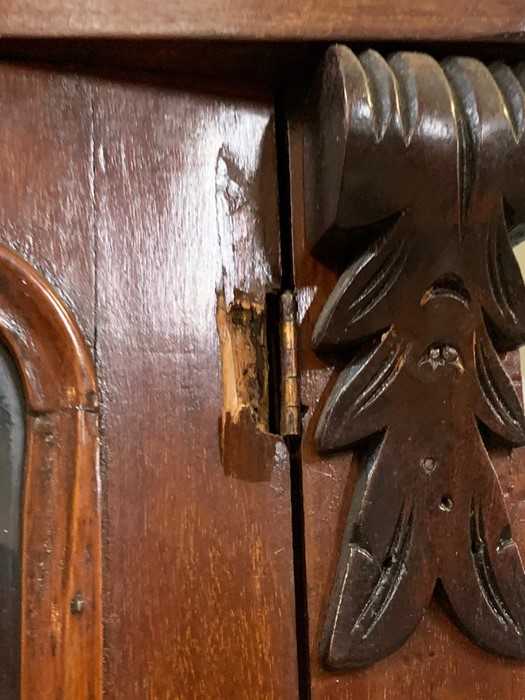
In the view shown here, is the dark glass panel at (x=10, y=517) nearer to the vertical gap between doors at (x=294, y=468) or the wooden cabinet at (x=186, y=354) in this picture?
the wooden cabinet at (x=186, y=354)

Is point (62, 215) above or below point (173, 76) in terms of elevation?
below

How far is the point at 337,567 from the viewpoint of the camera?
0.49 meters

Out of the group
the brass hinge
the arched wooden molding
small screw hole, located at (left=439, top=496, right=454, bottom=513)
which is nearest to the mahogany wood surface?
the arched wooden molding

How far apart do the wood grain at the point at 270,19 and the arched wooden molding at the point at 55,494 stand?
0.52ft

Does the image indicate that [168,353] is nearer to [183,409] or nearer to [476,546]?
[183,409]

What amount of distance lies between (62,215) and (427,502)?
33cm

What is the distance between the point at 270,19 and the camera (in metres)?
0.48

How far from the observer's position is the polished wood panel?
1.52 feet

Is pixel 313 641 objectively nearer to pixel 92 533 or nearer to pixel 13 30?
pixel 92 533

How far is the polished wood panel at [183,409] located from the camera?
0.46 metres

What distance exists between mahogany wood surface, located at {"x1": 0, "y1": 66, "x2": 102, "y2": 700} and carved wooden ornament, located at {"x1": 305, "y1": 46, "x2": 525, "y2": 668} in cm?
17

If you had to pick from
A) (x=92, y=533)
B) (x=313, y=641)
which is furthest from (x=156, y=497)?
(x=313, y=641)

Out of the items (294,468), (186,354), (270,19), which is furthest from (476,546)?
(270,19)

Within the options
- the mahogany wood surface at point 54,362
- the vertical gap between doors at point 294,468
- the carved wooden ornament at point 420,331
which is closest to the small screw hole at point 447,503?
the carved wooden ornament at point 420,331
